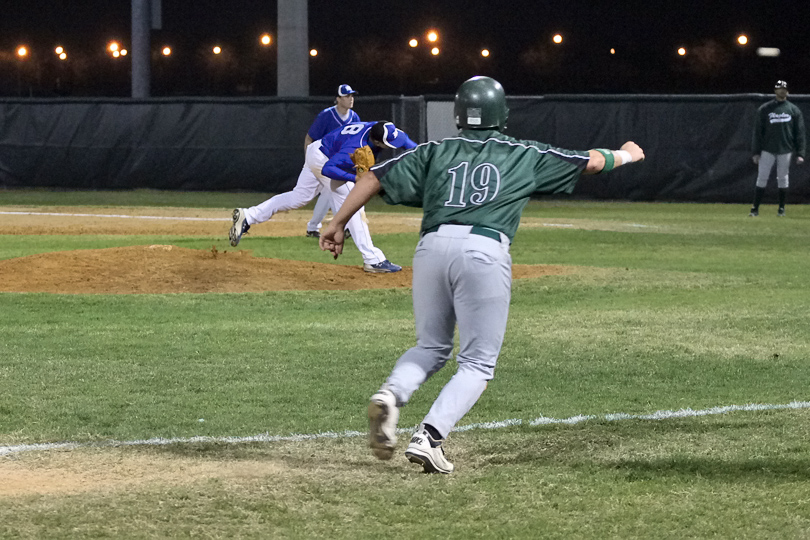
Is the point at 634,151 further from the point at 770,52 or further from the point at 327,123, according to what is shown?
the point at 770,52

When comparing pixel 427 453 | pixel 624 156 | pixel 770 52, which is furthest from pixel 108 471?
pixel 770 52

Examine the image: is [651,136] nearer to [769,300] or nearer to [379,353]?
[769,300]

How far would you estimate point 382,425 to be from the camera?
4641 mm

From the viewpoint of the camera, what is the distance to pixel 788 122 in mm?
19875

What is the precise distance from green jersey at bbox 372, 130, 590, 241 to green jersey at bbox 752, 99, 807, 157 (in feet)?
51.9

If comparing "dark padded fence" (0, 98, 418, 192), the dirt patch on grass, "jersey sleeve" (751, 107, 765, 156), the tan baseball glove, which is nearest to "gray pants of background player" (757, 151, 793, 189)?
"jersey sleeve" (751, 107, 765, 156)

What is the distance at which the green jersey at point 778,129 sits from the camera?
19891mm

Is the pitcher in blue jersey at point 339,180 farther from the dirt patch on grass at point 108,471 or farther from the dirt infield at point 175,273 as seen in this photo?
the dirt patch on grass at point 108,471

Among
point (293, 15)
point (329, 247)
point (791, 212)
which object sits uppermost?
point (293, 15)

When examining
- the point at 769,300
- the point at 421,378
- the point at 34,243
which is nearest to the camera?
the point at 421,378

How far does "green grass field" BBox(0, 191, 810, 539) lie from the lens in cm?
430

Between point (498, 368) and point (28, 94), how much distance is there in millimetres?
52497

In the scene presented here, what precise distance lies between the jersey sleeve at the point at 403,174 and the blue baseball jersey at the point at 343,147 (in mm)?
6815

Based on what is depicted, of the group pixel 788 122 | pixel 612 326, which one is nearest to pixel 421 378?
pixel 612 326
